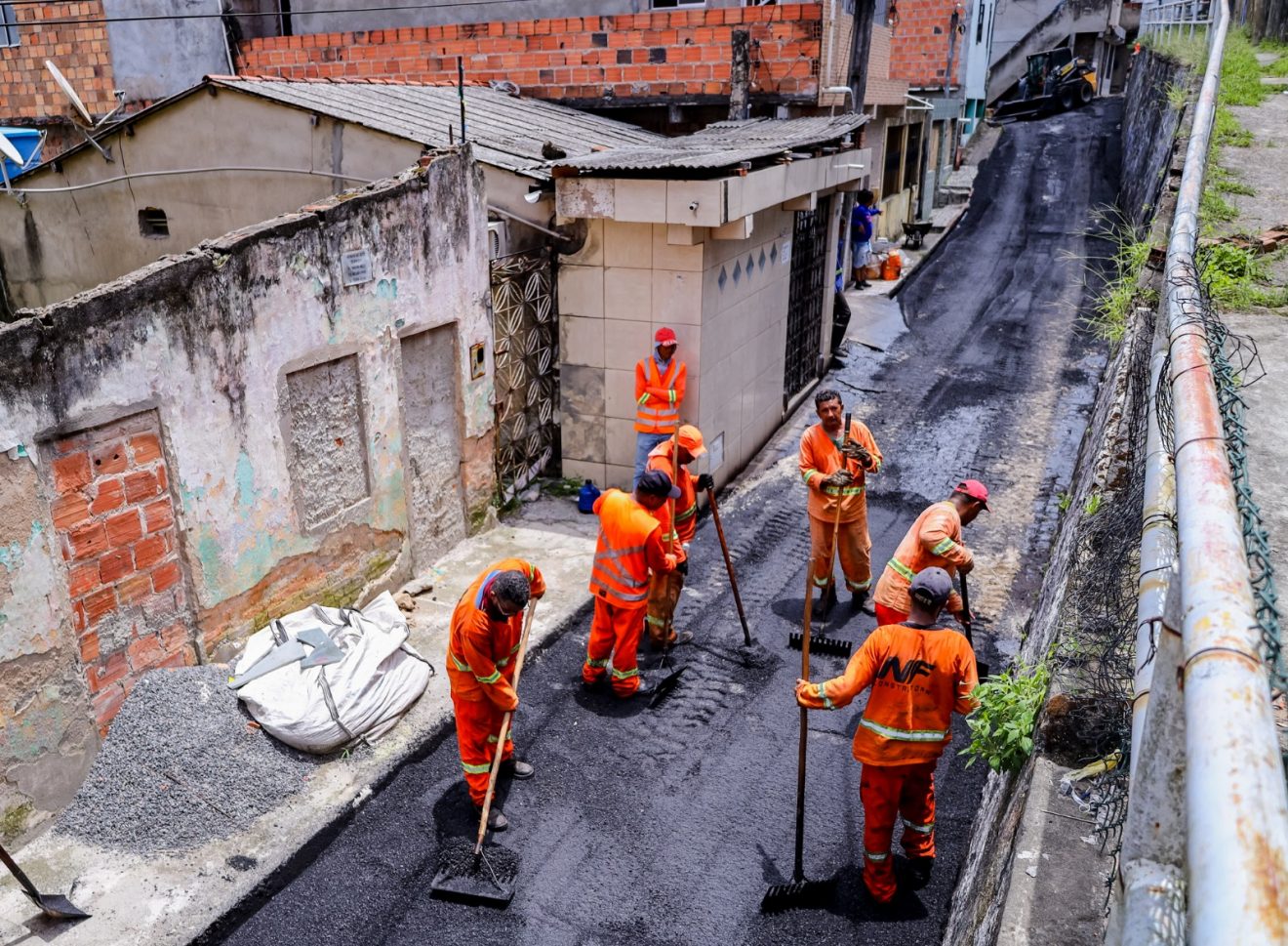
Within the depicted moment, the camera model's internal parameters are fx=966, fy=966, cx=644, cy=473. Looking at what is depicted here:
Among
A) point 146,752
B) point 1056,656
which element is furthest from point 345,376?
point 1056,656

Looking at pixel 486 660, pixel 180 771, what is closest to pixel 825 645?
pixel 486 660

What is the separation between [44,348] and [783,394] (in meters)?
8.34

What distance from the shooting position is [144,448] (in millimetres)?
5246

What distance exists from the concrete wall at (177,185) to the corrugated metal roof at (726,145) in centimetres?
183

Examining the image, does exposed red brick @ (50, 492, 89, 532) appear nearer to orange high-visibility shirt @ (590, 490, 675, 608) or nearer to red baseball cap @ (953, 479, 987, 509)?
orange high-visibility shirt @ (590, 490, 675, 608)

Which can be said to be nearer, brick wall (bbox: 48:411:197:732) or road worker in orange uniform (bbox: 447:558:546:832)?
road worker in orange uniform (bbox: 447:558:546:832)

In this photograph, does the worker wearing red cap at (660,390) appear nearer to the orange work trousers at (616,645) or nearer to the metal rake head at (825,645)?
the metal rake head at (825,645)

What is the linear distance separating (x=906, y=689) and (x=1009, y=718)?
0.75m

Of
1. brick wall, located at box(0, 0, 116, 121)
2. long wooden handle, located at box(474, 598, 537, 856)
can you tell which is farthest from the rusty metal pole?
brick wall, located at box(0, 0, 116, 121)

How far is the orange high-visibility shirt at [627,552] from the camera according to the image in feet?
19.9

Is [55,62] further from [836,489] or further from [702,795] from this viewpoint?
[702,795]

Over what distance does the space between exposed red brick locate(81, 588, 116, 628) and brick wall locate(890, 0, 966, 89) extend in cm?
2284

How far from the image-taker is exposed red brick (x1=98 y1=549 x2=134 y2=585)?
5.11 m

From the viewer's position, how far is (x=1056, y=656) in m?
3.44
